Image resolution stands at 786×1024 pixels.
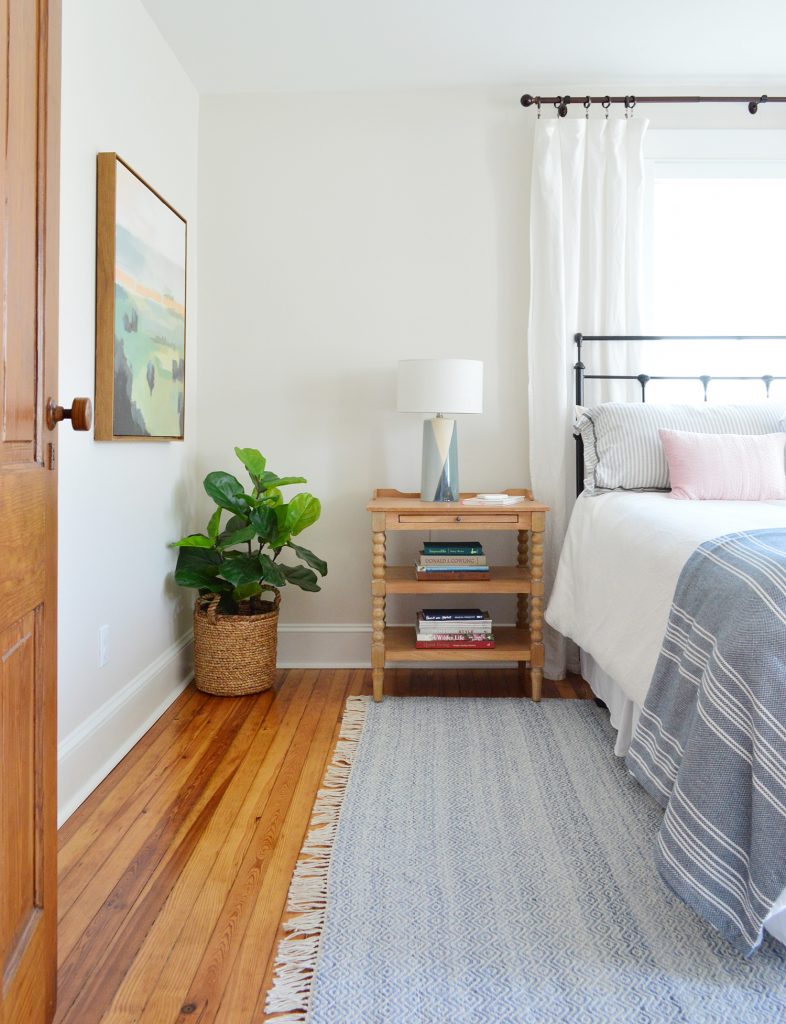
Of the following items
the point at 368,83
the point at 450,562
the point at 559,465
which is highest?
the point at 368,83

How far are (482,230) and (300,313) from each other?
2.82ft

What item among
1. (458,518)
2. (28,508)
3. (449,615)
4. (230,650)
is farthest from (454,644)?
(28,508)

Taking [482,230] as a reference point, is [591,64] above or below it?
above

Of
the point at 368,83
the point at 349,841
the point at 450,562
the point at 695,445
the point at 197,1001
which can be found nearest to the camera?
the point at 197,1001

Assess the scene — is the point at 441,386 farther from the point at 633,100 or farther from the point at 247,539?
the point at 633,100

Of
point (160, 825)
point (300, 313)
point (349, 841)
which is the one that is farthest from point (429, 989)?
point (300, 313)

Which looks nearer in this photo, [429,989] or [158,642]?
[429,989]

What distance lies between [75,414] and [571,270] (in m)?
2.58

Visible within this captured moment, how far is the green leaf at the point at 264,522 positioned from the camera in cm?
301

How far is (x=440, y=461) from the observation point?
10.3 feet

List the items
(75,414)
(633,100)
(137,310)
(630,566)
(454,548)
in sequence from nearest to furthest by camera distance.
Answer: (75,414) → (630,566) → (137,310) → (454,548) → (633,100)

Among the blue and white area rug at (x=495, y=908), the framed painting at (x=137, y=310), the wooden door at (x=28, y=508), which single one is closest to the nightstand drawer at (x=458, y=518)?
the blue and white area rug at (x=495, y=908)

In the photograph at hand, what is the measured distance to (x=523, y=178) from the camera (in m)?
3.44

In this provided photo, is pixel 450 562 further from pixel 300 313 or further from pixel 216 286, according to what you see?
pixel 216 286
